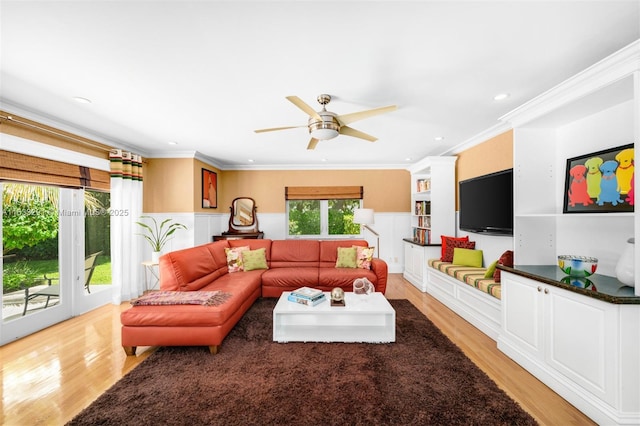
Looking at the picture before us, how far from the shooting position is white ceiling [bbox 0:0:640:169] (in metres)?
1.44

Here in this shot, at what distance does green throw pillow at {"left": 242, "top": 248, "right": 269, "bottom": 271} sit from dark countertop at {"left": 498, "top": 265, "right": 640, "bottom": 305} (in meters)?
3.16

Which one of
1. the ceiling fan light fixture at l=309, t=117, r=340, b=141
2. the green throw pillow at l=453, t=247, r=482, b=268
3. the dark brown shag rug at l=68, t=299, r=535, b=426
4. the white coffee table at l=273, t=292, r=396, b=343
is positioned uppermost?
the ceiling fan light fixture at l=309, t=117, r=340, b=141

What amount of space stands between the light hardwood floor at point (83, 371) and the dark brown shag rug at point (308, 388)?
15 cm

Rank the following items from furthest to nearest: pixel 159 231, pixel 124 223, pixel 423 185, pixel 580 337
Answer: pixel 423 185 < pixel 159 231 < pixel 124 223 < pixel 580 337

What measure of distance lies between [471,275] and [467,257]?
2.13ft

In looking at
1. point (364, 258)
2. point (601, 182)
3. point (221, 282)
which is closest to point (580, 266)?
point (601, 182)

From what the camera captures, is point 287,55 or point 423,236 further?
point 423,236

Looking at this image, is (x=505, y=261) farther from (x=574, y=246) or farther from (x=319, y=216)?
(x=319, y=216)

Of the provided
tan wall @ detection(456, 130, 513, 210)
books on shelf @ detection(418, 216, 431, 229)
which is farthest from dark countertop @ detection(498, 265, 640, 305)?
books on shelf @ detection(418, 216, 431, 229)

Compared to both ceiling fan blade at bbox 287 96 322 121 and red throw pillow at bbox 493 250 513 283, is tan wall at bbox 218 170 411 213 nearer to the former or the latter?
red throw pillow at bbox 493 250 513 283

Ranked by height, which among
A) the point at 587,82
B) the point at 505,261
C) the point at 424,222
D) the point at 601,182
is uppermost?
the point at 587,82

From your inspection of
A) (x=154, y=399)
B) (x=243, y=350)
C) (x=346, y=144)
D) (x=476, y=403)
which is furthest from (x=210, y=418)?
(x=346, y=144)

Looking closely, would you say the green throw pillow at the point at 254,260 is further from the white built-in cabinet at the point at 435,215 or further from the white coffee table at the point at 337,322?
the white built-in cabinet at the point at 435,215

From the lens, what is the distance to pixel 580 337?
5.80 ft
